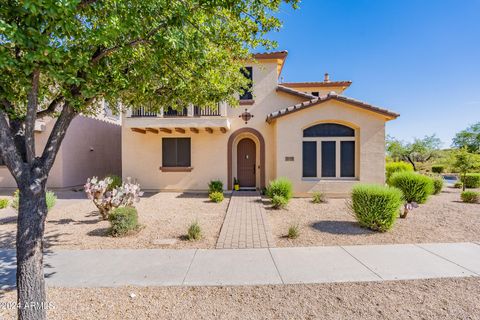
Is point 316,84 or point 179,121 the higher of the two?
point 316,84

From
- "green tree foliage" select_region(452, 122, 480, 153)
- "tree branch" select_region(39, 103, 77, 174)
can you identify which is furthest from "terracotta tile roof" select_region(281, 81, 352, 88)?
"green tree foliage" select_region(452, 122, 480, 153)

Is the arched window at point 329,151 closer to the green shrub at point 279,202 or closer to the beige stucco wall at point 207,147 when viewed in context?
the beige stucco wall at point 207,147

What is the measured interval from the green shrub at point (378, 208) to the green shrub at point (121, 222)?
6440mm

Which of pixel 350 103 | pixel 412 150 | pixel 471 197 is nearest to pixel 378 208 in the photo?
pixel 350 103

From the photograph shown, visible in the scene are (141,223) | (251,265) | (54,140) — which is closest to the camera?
(54,140)

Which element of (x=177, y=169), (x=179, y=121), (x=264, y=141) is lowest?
(x=177, y=169)

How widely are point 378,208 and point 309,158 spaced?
519 cm

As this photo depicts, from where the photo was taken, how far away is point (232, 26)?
5176 mm

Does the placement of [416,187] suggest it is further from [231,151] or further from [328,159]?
[231,151]

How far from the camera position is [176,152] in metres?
12.9

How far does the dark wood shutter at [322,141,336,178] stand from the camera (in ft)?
37.1

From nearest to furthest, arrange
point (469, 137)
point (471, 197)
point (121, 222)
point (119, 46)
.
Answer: point (119, 46) < point (121, 222) < point (471, 197) < point (469, 137)

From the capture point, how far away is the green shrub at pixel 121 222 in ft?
19.7

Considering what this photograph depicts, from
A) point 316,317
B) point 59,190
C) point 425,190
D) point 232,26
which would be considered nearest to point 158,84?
point 232,26
